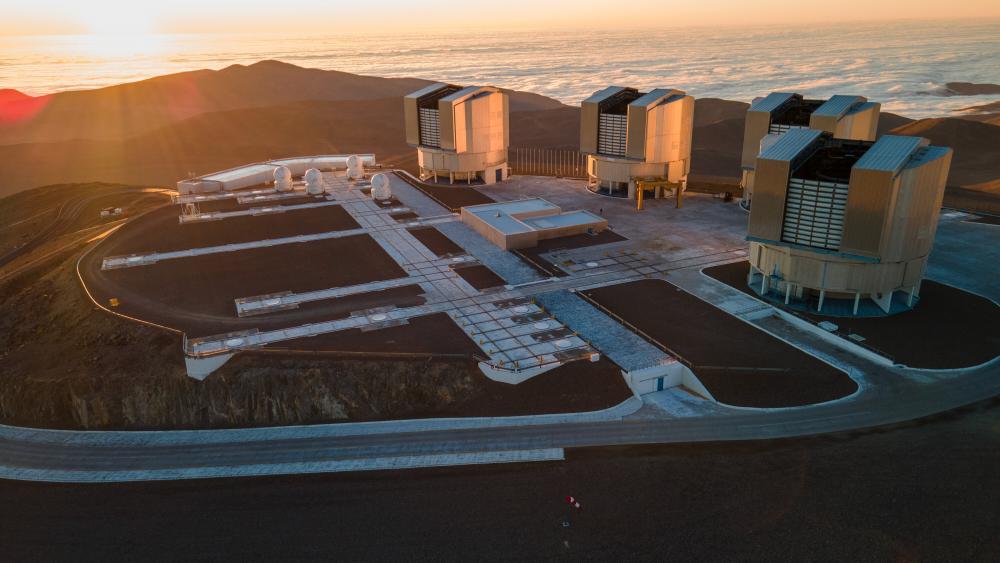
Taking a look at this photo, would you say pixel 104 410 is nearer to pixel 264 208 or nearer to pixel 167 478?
pixel 167 478

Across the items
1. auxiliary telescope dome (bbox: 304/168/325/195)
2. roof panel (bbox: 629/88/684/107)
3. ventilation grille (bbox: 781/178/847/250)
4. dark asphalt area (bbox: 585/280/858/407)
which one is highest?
roof panel (bbox: 629/88/684/107)

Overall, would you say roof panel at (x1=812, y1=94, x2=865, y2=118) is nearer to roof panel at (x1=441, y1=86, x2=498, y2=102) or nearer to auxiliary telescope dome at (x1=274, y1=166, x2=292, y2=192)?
roof panel at (x1=441, y1=86, x2=498, y2=102)

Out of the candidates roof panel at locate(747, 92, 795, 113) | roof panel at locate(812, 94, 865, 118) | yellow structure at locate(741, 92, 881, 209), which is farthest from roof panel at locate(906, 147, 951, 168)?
roof panel at locate(747, 92, 795, 113)

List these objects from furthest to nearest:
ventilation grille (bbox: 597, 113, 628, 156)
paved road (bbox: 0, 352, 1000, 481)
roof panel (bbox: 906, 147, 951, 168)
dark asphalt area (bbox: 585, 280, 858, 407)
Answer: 1. ventilation grille (bbox: 597, 113, 628, 156)
2. roof panel (bbox: 906, 147, 951, 168)
3. dark asphalt area (bbox: 585, 280, 858, 407)
4. paved road (bbox: 0, 352, 1000, 481)

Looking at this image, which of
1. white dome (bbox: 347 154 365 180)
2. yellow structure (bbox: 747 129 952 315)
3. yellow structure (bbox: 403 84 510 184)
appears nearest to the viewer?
yellow structure (bbox: 747 129 952 315)

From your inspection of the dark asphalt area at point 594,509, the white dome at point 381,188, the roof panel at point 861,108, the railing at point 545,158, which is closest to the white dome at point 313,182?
the white dome at point 381,188

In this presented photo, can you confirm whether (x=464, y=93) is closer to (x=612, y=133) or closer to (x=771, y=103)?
(x=612, y=133)

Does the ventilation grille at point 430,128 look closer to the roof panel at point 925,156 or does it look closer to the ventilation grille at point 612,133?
the ventilation grille at point 612,133

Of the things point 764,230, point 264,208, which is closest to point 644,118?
point 764,230
